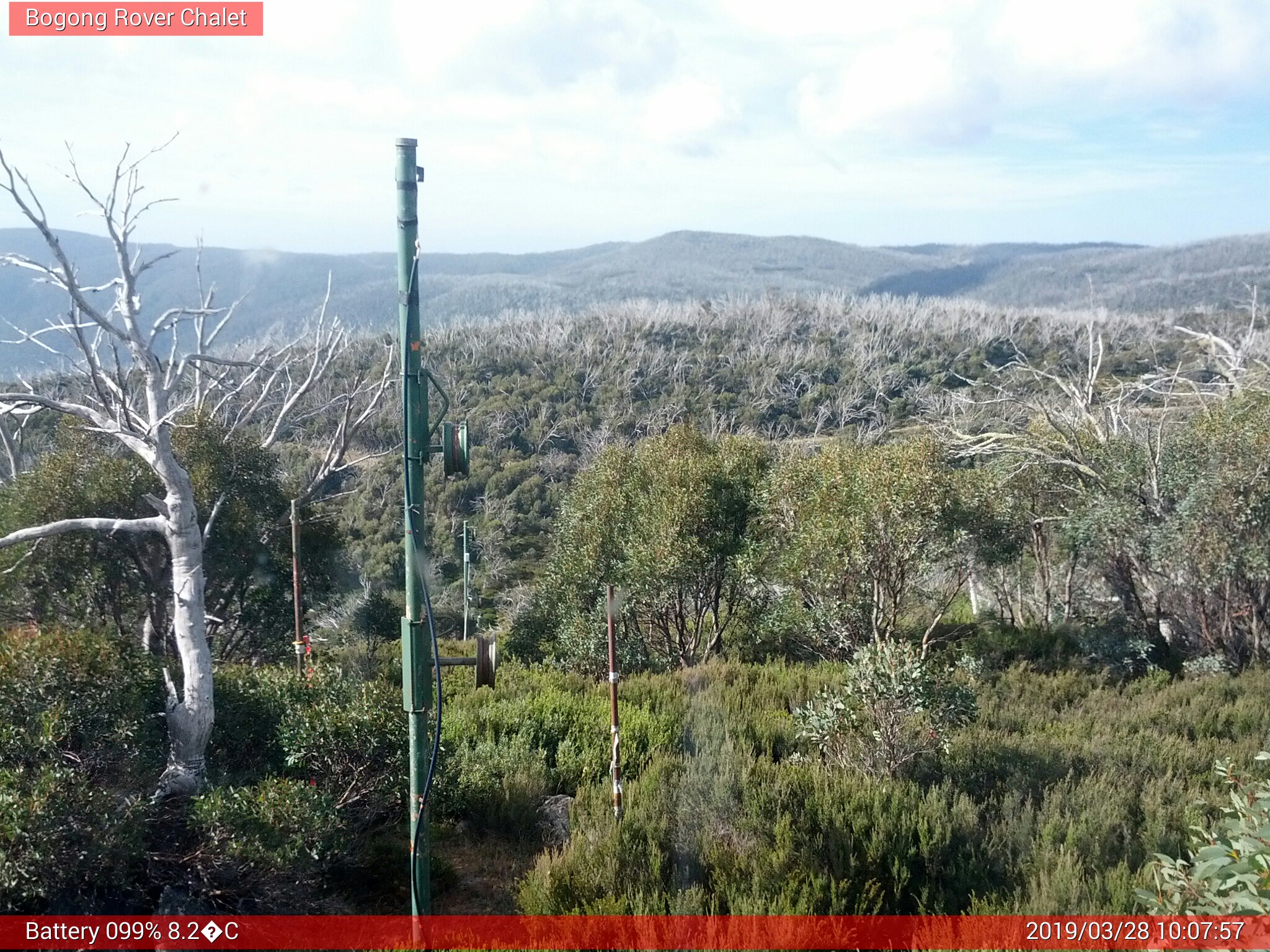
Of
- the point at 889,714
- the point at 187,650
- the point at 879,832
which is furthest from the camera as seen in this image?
the point at 889,714

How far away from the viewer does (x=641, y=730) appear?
777 centimetres

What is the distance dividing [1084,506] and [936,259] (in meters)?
120

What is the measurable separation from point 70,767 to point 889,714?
513cm

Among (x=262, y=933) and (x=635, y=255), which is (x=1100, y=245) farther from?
(x=262, y=933)

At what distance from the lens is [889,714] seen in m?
6.41

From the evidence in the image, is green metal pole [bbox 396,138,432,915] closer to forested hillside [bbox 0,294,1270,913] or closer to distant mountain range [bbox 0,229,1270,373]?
forested hillside [bbox 0,294,1270,913]

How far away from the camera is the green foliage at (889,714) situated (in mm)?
6340

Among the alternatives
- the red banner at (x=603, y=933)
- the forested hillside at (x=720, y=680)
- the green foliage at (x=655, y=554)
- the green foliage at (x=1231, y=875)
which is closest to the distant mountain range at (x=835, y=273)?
the green foliage at (x=655, y=554)

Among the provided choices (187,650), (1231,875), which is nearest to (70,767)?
(187,650)

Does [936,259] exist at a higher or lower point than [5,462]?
higher

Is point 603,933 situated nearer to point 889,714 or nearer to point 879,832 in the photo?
point 879,832

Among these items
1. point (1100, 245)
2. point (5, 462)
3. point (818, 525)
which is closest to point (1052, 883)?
point (818, 525)

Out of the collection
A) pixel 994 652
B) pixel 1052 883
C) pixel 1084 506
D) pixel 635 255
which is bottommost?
pixel 994 652

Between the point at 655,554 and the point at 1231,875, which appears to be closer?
the point at 1231,875
